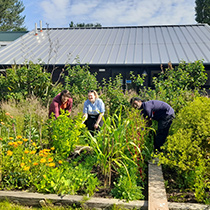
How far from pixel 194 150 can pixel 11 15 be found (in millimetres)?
41987

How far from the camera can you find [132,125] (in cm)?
402

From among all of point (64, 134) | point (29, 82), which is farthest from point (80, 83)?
point (64, 134)

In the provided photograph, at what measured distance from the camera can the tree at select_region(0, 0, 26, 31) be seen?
37.7 metres

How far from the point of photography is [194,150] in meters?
3.53

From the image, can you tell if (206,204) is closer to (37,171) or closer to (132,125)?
(132,125)

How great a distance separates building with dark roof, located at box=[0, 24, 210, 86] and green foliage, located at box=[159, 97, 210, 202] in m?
7.76

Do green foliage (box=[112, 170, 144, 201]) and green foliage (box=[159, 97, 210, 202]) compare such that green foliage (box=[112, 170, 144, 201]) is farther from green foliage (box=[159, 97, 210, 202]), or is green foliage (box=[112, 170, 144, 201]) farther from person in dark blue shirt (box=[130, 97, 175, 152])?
person in dark blue shirt (box=[130, 97, 175, 152])

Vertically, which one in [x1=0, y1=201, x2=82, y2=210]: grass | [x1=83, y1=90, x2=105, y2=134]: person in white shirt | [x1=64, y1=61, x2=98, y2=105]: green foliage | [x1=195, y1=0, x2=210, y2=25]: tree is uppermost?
[x1=195, y1=0, x2=210, y2=25]: tree

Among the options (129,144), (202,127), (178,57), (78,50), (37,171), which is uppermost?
(78,50)

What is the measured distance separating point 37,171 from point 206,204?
92.7 inches

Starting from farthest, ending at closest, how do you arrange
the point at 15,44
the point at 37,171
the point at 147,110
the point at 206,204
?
1. the point at 15,44
2. the point at 147,110
3. the point at 37,171
4. the point at 206,204

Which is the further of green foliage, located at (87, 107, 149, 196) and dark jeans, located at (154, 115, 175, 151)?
dark jeans, located at (154, 115, 175, 151)

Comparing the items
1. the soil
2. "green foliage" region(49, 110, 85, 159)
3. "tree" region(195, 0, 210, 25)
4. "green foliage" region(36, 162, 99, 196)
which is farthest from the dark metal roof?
"tree" region(195, 0, 210, 25)

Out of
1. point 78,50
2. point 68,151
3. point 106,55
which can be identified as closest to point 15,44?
point 78,50
